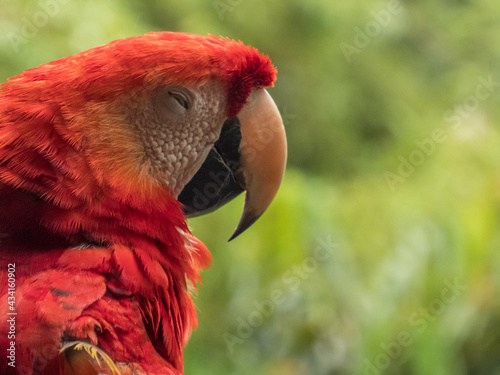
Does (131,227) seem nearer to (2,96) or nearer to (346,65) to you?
(2,96)

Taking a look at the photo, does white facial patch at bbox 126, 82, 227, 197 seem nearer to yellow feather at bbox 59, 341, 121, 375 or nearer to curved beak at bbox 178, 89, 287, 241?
curved beak at bbox 178, 89, 287, 241

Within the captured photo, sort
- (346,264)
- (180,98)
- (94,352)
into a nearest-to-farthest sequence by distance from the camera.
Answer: (94,352)
(180,98)
(346,264)

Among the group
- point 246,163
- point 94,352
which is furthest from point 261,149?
point 94,352

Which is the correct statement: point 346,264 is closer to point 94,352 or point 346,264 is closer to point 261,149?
point 261,149

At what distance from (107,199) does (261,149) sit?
0.22m

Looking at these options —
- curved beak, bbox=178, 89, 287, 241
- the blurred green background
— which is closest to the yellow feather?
curved beak, bbox=178, 89, 287, 241

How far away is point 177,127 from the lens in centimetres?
69

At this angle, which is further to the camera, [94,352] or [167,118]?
Answer: [167,118]

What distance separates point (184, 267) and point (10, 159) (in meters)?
0.22

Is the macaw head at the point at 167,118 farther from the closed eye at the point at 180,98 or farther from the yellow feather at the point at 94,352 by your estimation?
the yellow feather at the point at 94,352

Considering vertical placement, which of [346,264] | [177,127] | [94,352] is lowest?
[346,264]

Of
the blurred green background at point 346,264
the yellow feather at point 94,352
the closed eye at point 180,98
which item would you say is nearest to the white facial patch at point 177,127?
the closed eye at point 180,98

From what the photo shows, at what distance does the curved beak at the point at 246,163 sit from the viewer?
742 millimetres

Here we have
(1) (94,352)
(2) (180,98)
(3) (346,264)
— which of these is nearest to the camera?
(1) (94,352)
